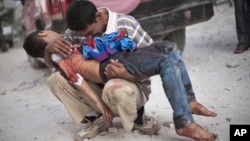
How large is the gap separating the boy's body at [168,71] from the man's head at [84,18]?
254 millimetres

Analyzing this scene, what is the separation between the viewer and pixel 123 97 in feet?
8.64

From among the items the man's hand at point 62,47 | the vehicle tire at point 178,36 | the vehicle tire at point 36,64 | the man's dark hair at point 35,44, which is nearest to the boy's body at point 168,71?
the man's hand at point 62,47

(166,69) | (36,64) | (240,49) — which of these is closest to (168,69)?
(166,69)

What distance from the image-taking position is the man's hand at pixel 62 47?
2889 mm

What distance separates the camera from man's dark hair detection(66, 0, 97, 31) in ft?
8.82

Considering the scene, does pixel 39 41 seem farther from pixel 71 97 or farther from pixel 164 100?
pixel 164 100

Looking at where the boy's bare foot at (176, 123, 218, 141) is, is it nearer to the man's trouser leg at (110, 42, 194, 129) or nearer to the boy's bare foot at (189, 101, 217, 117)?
the man's trouser leg at (110, 42, 194, 129)

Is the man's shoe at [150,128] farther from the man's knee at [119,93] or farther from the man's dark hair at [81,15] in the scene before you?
the man's dark hair at [81,15]

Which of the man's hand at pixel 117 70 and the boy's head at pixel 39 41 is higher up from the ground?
the boy's head at pixel 39 41

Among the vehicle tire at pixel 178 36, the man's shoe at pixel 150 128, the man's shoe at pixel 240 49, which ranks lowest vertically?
the man's shoe at pixel 240 49

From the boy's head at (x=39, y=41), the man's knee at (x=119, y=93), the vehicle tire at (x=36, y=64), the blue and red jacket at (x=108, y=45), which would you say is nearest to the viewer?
the man's knee at (x=119, y=93)

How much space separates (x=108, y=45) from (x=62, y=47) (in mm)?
389

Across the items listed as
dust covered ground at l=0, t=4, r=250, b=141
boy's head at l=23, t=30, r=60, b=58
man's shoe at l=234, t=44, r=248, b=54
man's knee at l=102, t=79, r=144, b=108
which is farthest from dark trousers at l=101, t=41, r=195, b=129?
man's shoe at l=234, t=44, r=248, b=54

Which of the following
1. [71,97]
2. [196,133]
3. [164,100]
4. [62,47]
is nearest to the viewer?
[196,133]
